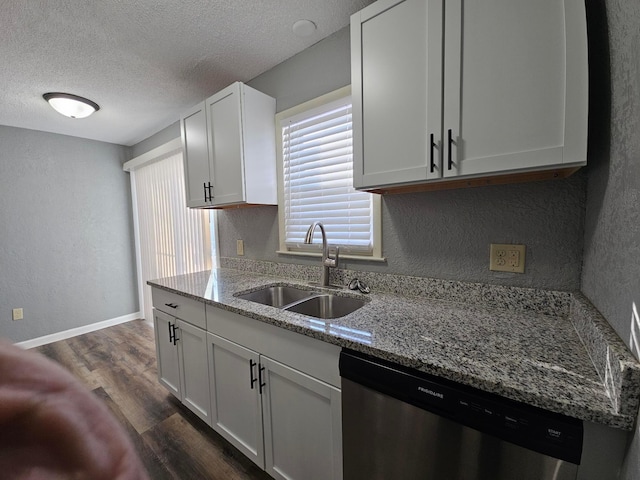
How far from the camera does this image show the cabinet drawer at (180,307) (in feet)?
5.18

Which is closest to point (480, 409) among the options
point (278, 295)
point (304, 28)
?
point (278, 295)

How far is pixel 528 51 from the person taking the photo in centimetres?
→ 86

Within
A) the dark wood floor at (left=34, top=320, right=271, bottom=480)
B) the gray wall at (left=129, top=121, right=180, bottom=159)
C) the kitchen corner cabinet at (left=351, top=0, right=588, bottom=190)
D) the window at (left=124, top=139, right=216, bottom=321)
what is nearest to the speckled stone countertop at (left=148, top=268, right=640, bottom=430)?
the kitchen corner cabinet at (left=351, top=0, right=588, bottom=190)

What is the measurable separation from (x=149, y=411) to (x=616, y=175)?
2.68m

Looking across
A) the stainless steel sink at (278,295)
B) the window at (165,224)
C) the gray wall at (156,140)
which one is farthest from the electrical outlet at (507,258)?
the gray wall at (156,140)

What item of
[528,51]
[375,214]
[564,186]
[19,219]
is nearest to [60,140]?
[19,219]

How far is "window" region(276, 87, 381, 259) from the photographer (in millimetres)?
1587

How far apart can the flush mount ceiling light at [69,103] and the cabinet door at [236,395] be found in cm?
219

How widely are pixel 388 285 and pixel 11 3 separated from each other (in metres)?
2.30

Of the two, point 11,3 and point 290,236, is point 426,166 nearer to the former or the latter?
point 290,236

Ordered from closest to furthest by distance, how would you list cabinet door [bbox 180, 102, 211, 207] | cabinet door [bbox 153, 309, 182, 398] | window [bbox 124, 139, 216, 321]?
1. cabinet door [bbox 153, 309, 182, 398]
2. cabinet door [bbox 180, 102, 211, 207]
3. window [bbox 124, 139, 216, 321]

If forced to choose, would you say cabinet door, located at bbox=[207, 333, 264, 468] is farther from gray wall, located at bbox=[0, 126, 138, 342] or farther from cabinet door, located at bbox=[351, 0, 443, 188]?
gray wall, located at bbox=[0, 126, 138, 342]

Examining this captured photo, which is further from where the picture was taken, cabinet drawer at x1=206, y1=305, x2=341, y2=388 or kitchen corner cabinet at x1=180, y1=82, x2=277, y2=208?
kitchen corner cabinet at x1=180, y1=82, x2=277, y2=208

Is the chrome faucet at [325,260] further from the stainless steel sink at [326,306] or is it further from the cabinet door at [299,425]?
the cabinet door at [299,425]
